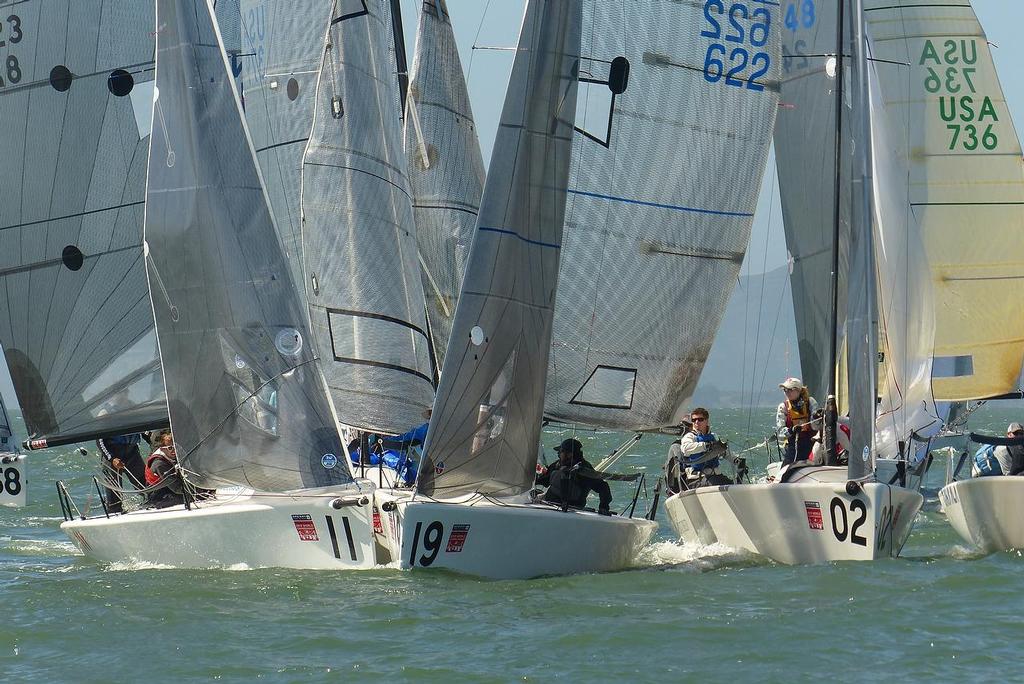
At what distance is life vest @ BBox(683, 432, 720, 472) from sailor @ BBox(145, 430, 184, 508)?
4.35 m

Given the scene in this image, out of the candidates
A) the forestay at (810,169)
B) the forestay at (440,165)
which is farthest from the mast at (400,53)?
the forestay at (810,169)

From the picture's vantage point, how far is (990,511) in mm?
15531

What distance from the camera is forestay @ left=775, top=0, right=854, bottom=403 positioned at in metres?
17.9

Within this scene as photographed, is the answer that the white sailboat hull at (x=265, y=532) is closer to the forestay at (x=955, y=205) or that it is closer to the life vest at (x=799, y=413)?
the life vest at (x=799, y=413)

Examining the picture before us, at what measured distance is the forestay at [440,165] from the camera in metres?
18.5

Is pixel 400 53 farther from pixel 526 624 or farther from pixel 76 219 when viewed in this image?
pixel 526 624

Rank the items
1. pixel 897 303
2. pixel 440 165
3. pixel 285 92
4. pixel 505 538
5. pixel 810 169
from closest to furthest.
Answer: pixel 505 538 → pixel 897 303 → pixel 285 92 → pixel 810 169 → pixel 440 165

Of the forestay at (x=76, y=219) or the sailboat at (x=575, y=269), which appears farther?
the forestay at (x=76, y=219)

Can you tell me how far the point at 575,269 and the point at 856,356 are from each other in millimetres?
2715

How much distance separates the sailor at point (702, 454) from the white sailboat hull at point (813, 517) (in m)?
0.23

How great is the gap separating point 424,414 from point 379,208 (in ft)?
6.24

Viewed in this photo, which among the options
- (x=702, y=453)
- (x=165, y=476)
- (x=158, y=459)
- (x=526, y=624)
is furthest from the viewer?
(x=702, y=453)

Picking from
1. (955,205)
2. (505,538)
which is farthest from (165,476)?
(955,205)

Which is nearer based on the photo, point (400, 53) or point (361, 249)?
point (361, 249)
